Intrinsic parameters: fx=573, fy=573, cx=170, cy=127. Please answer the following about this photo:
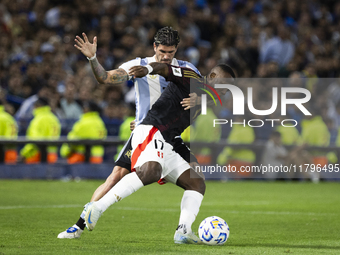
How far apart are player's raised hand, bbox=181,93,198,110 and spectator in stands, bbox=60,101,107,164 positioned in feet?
28.5

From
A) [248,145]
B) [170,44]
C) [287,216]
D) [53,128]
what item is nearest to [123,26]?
[53,128]

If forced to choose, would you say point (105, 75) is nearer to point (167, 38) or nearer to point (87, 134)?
point (167, 38)

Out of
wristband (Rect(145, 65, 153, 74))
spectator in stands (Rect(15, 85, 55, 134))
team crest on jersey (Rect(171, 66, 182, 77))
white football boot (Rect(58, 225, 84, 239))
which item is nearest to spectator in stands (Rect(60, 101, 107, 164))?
spectator in stands (Rect(15, 85, 55, 134))

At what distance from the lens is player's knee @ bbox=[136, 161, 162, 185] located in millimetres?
5895

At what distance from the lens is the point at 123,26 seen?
1778 centimetres

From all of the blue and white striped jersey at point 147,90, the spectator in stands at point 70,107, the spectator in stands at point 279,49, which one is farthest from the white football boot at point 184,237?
the spectator in stands at point 279,49

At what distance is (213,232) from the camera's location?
605 centimetres

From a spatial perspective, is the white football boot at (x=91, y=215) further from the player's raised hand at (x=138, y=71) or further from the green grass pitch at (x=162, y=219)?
the player's raised hand at (x=138, y=71)

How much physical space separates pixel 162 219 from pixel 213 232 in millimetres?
2455

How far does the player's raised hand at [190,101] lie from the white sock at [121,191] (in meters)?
0.90

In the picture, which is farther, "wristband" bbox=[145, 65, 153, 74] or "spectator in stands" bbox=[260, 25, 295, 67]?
"spectator in stands" bbox=[260, 25, 295, 67]

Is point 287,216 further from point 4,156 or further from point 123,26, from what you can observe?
point 123,26

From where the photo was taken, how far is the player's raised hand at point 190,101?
19.8 ft

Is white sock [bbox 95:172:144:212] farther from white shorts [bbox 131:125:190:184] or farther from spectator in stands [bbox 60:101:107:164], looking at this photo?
spectator in stands [bbox 60:101:107:164]
